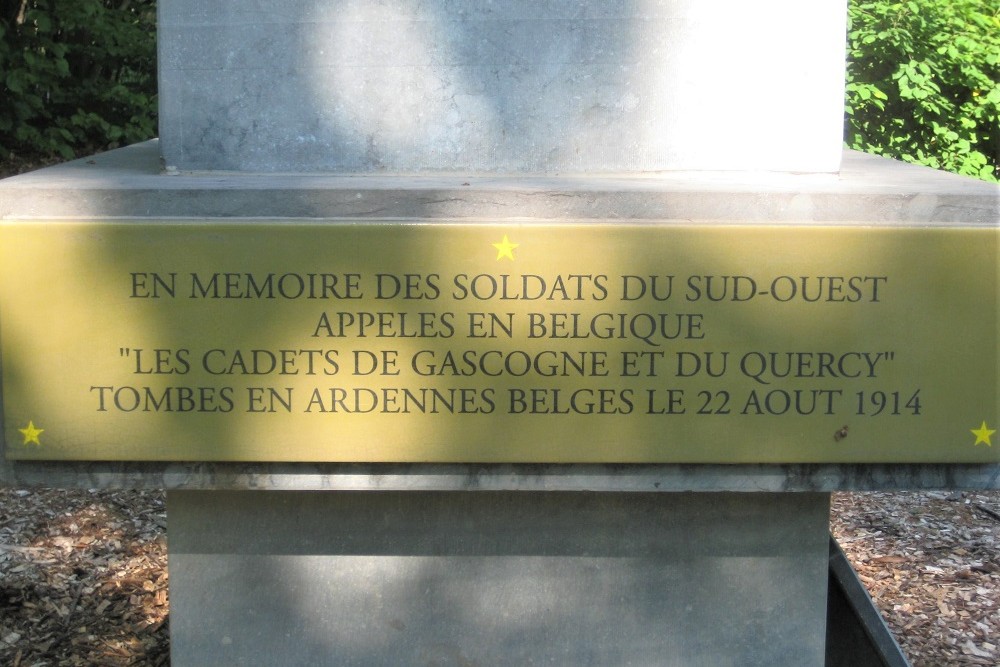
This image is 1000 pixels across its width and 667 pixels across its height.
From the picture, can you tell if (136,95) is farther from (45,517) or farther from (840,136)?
(840,136)

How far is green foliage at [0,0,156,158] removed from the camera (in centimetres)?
873

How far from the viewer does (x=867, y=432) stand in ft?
8.66

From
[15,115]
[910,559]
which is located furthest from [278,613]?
[15,115]

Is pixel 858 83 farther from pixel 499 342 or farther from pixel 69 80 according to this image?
pixel 69 80

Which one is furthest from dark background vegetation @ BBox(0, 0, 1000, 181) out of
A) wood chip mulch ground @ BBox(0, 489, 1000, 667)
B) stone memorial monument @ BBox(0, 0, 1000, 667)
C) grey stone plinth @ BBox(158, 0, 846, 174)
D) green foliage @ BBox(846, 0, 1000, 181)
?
stone memorial monument @ BBox(0, 0, 1000, 667)

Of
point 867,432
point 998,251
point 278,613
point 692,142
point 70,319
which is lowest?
point 278,613

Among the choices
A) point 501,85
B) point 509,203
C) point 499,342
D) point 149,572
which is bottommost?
point 149,572

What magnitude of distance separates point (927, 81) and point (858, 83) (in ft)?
1.47

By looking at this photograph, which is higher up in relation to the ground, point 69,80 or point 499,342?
point 69,80

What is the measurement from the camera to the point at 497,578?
3002mm

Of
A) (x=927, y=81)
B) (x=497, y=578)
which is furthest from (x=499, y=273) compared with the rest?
(x=927, y=81)

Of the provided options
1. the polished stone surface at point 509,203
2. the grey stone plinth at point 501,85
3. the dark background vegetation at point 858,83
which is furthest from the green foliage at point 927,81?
the polished stone surface at point 509,203

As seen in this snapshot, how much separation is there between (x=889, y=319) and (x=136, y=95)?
7.94 meters

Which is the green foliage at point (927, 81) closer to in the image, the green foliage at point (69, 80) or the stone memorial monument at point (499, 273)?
the stone memorial monument at point (499, 273)
